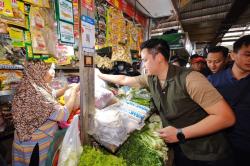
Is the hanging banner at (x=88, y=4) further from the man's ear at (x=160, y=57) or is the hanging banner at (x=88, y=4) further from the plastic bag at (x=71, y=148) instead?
the plastic bag at (x=71, y=148)

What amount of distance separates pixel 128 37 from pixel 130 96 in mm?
1396

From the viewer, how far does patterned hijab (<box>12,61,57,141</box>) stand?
191cm

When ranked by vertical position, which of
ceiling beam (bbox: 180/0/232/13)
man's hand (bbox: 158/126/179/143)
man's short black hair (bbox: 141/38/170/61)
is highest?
ceiling beam (bbox: 180/0/232/13)

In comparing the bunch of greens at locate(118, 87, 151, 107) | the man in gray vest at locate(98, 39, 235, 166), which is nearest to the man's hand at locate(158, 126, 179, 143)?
the man in gray vest at locate(98, 39, 235, 166)

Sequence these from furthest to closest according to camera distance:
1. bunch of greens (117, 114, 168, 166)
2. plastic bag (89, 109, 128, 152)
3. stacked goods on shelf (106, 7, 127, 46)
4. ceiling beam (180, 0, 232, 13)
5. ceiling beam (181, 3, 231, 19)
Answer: ceiling beam (181, 3, 231, 19) < ceiling beam (180, 0, 232, 13) < stacked goods on shelf (106, 7, 127, 46) < bunch of greens (117, 114, 168, 166) < plastic bag (89, 109, 128, 152)

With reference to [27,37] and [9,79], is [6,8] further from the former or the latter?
[9,79]

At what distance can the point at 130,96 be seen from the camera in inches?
90.8

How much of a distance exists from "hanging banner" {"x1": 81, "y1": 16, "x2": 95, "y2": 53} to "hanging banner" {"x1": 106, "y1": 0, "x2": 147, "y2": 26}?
4.33 feet

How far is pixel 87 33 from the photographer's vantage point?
1455mm

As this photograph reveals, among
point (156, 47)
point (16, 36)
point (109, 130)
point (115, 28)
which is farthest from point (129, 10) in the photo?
point (109, 130)

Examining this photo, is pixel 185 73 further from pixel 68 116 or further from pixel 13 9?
pixel 13 9

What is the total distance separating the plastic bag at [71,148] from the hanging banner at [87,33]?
59 centimetres

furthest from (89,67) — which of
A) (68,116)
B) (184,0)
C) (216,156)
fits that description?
(184,0)

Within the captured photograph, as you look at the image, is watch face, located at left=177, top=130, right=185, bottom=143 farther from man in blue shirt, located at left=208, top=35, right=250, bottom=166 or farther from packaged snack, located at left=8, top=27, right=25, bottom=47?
packaged snack, located at left=8, top=27, right=25, bottom=47
